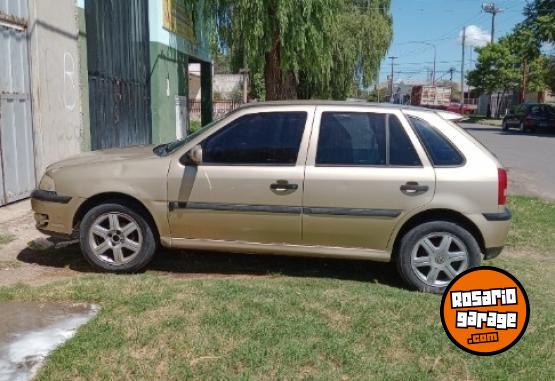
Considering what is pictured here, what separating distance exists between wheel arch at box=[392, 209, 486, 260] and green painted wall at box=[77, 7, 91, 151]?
6.87 metres

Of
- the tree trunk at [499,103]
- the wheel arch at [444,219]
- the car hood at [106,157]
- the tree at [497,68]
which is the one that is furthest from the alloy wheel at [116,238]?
the tree trunk at [499,103]

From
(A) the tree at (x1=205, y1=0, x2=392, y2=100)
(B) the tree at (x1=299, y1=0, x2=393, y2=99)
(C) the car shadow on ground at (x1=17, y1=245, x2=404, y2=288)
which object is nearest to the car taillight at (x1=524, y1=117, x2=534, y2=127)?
(B) the tree at (x1=299, y1=0, x2=393, y2=99)

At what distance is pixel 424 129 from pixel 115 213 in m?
2.85

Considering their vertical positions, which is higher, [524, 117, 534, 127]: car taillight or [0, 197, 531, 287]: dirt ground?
[524, 117, 534, 127]: car taillight

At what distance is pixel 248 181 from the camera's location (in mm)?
4766

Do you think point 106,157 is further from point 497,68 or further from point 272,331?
point 497,68

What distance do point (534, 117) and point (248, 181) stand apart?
93.0 feet

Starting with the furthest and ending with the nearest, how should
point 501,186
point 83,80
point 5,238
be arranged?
1. point 83,80
2. point 5,238
3. point 501,186

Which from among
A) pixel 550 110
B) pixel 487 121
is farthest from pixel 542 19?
pixel 487 121

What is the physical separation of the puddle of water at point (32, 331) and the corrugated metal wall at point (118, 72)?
6669mm

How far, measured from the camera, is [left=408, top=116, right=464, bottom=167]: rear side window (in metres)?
4.67

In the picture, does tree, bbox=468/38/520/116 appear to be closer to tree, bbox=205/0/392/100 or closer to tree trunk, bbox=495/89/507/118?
tree trunk, bbox=495/89/507/118

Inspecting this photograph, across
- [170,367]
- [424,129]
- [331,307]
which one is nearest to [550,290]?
[424,129]

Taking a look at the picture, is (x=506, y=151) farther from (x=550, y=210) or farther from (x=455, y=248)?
(x=455, y=248)
